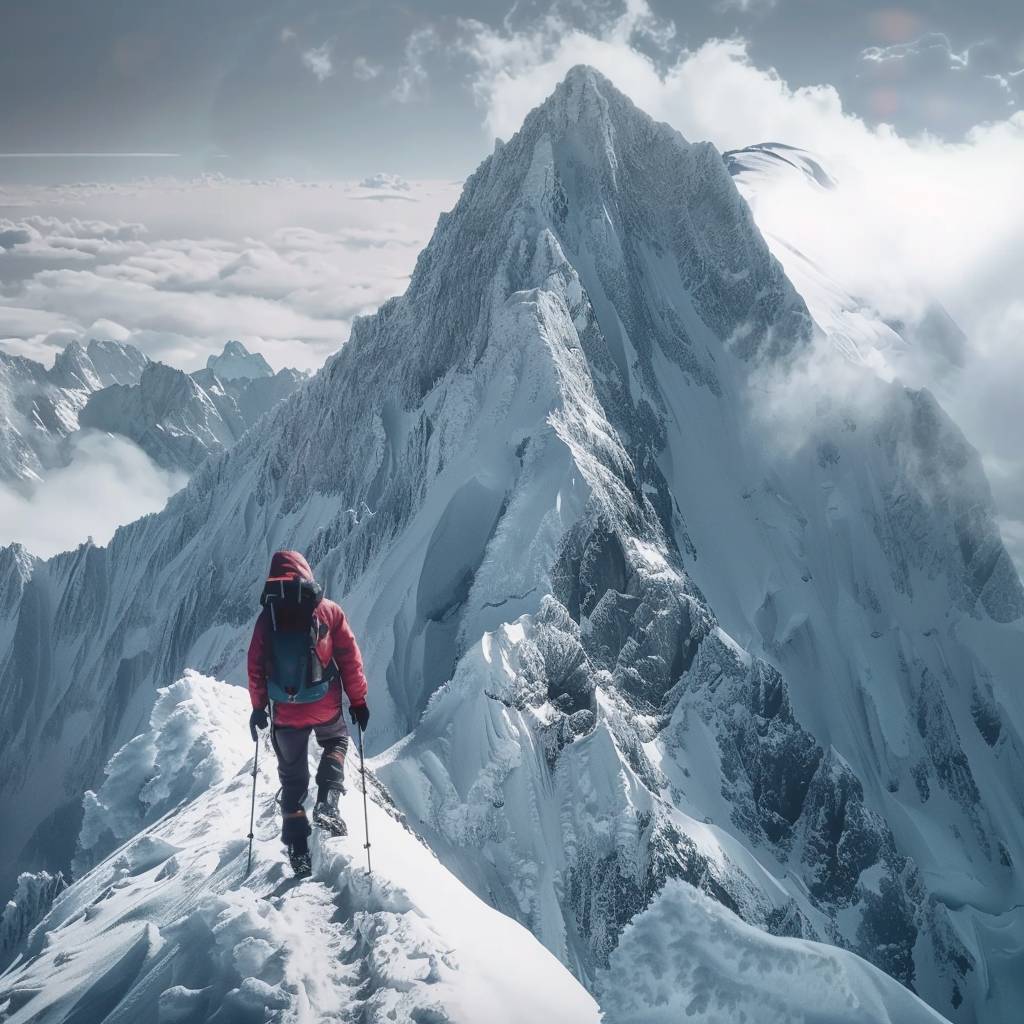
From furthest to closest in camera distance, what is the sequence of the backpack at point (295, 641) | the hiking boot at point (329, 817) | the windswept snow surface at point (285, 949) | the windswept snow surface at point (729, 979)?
the hiking boot at point (329, 817) → the backpack at point (295, 641) → the windswept snow surface at point (285, 949) → the windswept snow surface at point (729, 979)

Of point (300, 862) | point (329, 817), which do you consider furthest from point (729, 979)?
point (329, 817)

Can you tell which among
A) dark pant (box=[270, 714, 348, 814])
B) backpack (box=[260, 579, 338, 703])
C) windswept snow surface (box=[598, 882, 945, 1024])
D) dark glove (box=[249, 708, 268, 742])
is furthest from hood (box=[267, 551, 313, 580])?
windswept snow surface (box=[598, 882, 945, 1024])

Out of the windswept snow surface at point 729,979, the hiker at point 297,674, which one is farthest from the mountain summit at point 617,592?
the hiker at point 297,674

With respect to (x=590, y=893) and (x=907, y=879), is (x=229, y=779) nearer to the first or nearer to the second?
(x=590, y=893)

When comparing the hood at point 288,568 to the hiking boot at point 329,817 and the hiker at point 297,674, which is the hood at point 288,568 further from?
the hiking boot at point 329,817

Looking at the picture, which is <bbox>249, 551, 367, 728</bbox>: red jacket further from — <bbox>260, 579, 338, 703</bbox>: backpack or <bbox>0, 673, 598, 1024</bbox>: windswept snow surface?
<bbox>0, 673, 598, 1024</bbox>: windswept snow surface

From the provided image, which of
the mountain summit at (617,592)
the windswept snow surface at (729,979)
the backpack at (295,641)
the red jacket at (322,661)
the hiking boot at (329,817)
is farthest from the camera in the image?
the mountain summit at (617,592)

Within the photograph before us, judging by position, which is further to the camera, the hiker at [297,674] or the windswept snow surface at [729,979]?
the hiker at [297,674]

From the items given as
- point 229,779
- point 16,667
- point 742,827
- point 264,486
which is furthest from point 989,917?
point 16,667

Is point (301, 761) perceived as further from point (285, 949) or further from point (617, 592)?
point (617, 592)
